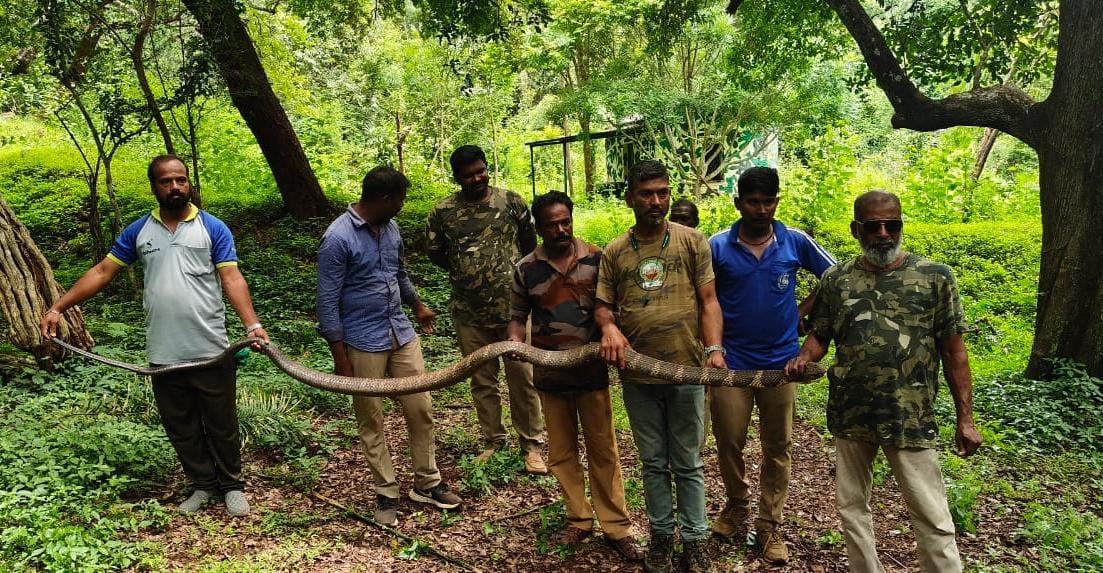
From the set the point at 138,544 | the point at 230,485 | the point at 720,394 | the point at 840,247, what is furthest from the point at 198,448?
the point at 840,247

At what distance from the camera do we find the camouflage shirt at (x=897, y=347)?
9.27ft

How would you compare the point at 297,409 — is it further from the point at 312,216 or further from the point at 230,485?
the point at 312,216

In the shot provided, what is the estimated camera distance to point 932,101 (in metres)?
6.27

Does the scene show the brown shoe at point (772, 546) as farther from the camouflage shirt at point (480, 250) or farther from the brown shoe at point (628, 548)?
the camouflage shirt at point (480, 250)

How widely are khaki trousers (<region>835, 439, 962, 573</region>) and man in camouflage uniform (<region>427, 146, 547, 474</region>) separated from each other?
7.30 ft

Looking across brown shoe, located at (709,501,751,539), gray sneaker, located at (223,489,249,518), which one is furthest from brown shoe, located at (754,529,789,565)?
gray sneaker, located at (223,489,249,518)

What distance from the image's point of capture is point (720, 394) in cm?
353

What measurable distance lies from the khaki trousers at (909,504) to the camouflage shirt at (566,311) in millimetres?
1208

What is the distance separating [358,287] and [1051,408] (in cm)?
508

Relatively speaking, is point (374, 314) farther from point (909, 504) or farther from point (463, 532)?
point (909, 504)

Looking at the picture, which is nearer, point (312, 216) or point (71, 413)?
point (71, 413)

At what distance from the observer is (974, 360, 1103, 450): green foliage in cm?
505

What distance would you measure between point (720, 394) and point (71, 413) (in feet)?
14.3

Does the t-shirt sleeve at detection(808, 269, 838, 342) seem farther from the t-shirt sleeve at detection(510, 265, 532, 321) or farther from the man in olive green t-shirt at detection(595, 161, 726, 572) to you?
the t-shirt sleeve at detection(510, 265, 532, 321)
